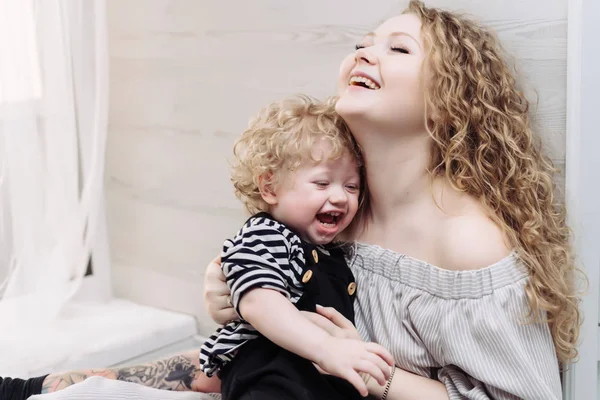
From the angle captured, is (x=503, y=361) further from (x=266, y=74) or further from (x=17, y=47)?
(x=17, y=47)

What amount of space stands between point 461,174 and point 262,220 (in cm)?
36

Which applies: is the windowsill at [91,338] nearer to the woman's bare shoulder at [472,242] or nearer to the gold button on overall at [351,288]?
the gold button on overall at [351,288]

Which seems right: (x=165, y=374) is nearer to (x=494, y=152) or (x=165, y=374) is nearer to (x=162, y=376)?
(x=162, y=376)

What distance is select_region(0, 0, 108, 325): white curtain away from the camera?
6.14 feet

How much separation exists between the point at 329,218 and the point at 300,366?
28 centimetres

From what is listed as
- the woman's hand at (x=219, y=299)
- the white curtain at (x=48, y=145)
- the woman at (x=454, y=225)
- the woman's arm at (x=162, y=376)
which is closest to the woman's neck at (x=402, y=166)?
the woman at (x=454, y=225)

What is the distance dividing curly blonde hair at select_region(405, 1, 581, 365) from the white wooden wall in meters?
0.09

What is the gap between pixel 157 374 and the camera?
5.04 ft

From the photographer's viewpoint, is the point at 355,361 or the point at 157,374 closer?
the point at 355,361

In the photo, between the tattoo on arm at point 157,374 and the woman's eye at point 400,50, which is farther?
the tattoo on arm at point 157,374

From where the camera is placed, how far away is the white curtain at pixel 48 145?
1.87 metres

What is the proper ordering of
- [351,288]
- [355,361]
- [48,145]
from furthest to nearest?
[48,145], [351,288], [355,361]

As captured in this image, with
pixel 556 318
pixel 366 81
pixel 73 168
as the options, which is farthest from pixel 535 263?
pixel 73 168

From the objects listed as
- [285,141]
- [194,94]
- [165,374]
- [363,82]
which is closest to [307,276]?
[285,141]
